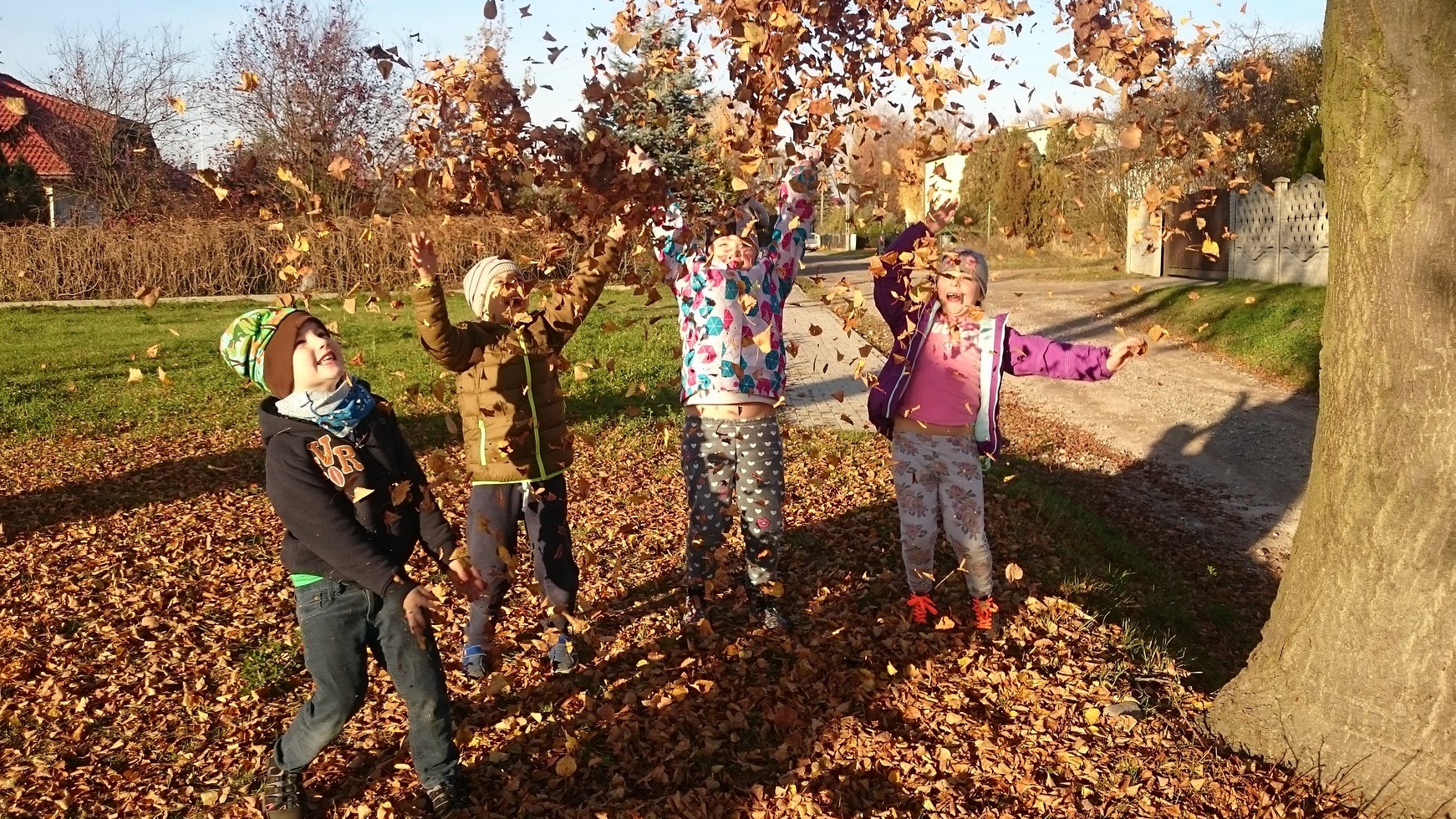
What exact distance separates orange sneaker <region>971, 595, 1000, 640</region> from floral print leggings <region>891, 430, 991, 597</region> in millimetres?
34

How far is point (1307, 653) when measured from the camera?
329 cm

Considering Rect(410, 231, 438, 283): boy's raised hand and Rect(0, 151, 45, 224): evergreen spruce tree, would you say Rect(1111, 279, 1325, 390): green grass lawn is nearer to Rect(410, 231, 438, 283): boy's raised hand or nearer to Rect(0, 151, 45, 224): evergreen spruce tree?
Rect(410, 231, 438, 283): boy's raised hand

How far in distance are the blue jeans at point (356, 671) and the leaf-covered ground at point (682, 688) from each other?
271mm

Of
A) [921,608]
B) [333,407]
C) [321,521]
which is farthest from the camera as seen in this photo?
[921,608]

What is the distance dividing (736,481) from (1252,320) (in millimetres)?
12767

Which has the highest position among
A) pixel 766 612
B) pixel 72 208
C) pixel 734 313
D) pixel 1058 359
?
pixel 72 208

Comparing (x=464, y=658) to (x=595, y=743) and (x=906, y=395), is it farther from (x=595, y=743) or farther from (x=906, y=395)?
(x=906, y=395)

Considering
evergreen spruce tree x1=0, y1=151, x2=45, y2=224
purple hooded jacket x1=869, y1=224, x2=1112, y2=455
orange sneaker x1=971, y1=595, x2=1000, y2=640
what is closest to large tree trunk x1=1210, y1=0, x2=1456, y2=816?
purple hooded jacket x1=869, y1=224, x2=1112, y2=455

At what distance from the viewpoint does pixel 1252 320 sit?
14453mm

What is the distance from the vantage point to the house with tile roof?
2786 cm

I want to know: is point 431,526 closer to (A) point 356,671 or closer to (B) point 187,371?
(A) point 356,671

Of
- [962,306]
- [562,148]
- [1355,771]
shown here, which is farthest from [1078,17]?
[1355,771]

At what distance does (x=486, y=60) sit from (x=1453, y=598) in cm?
360

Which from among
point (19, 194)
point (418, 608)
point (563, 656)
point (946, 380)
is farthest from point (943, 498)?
point (19, 194)
